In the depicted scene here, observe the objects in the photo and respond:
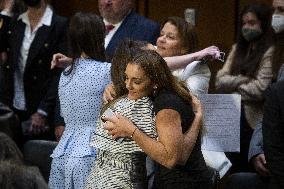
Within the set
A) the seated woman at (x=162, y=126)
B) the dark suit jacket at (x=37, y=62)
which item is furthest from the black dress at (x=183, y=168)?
the dark suit jacket at (x=37, y=62)

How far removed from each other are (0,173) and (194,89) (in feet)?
5.19

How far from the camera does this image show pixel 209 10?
6070 millimetres

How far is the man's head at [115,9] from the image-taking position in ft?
16.3

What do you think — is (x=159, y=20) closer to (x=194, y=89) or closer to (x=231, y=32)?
(x=231, y=32)

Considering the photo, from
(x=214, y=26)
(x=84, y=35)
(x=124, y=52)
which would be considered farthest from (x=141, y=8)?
(x=124, y=52)

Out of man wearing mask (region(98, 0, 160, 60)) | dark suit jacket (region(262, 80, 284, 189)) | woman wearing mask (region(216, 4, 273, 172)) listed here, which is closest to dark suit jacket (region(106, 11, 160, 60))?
man wearing mask (region(98, 0, 160, 60))

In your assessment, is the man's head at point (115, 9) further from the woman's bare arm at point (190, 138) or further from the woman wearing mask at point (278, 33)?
the woman's bare arm at point (190, 138)

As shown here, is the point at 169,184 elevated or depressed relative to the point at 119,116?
depressed

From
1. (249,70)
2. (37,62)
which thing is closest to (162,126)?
(249,70)

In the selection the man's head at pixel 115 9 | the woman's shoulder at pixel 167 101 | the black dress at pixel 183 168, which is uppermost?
the man's head at pixel 115 9

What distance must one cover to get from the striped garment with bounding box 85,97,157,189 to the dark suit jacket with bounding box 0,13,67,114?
1963 millimetres

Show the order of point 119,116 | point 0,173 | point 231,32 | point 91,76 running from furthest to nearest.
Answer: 1. point 231,32
2. point 91,76
3. point 119,116
4. point 0,173

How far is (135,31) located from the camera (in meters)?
4.89

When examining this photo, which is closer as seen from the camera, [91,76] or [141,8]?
[91,76]
